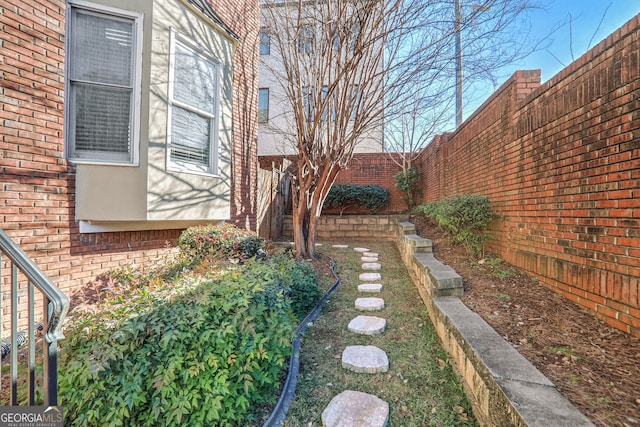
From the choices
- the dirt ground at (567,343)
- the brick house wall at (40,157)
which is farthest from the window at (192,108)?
the dirt ground at (567,343)

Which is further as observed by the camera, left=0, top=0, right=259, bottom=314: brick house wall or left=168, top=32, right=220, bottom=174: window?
left=168, top=32, right=220, bottom=174: window

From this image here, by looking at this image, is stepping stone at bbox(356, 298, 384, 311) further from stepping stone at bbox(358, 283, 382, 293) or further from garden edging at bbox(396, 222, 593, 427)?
garden edging at bbox(396, 222, 593, 427)

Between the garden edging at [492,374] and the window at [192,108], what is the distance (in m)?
3.81

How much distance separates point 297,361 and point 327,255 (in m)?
3.46

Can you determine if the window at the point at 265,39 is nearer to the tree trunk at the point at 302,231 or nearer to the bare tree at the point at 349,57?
the bare tree at the point at 349,57

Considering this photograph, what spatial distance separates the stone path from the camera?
5.78 feet

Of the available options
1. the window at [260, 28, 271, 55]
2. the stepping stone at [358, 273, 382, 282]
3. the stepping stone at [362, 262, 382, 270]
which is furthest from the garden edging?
the window at [260, 28, 271, 55]

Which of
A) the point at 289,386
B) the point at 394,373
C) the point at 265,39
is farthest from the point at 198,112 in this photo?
the point at 265,39

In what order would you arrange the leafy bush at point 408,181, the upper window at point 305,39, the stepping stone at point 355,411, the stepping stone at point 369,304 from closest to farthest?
1. the stepping stone at point 355,411
2. the stepping stone at point 369,304
3. the upper window at point 305,39
4. the leafy bush at point 408,181

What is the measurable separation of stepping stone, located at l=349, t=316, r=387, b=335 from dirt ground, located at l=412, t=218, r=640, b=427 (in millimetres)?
863

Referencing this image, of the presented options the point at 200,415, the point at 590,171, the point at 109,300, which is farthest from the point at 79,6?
the point at 590,171

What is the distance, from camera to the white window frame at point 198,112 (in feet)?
12.8

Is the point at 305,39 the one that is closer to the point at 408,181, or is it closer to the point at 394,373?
the point at 394,373

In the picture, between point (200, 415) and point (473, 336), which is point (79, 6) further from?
point (473, 336)
